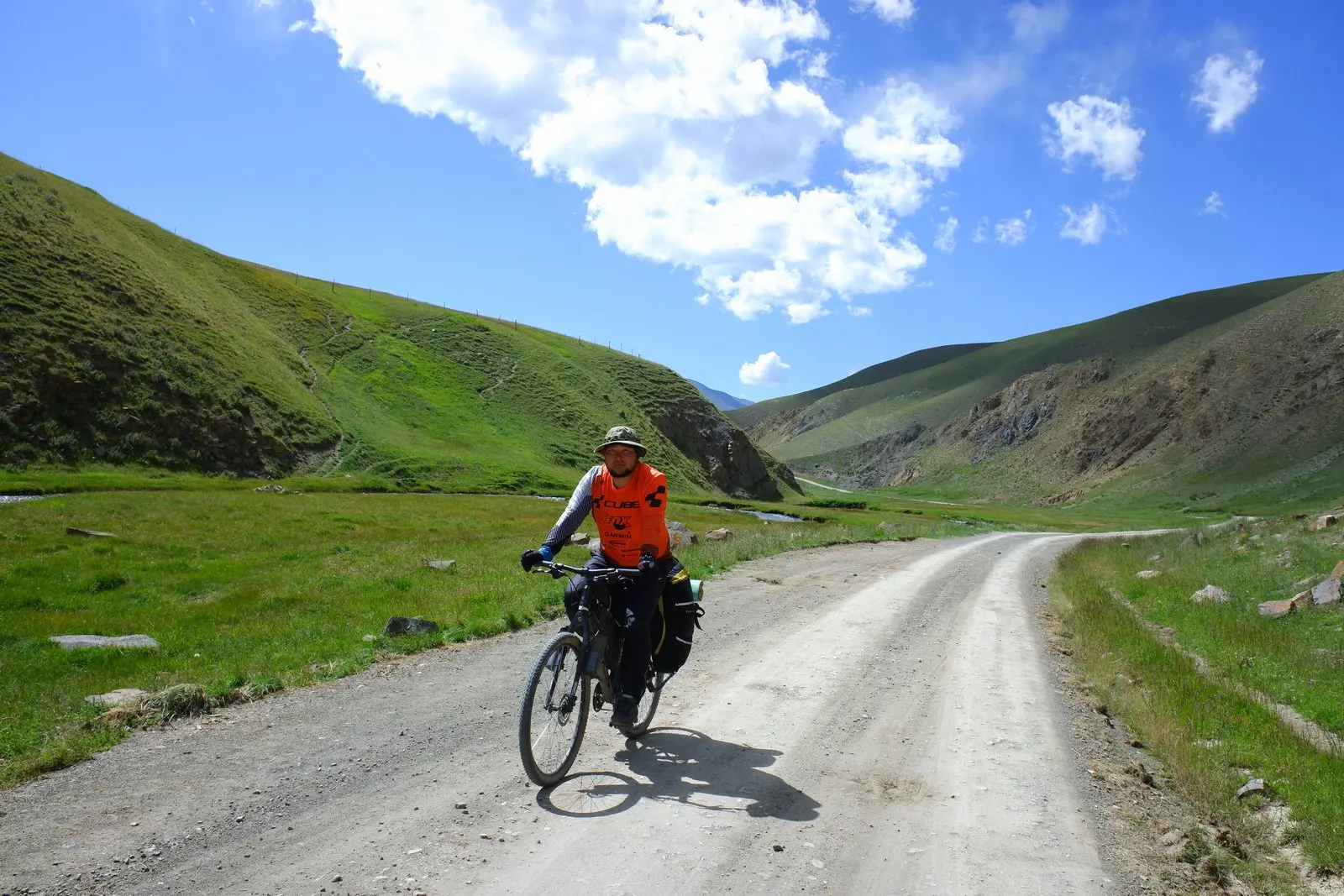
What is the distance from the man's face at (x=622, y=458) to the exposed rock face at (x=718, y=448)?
353 ft

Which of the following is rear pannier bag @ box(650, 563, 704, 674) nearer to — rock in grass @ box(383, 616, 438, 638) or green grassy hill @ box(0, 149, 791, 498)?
rock in grass @ box(383, 616, 438, 638)

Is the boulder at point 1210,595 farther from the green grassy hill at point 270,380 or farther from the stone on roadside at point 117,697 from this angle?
the green grassy hill at point 270,380

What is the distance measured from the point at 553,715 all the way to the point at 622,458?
2197 millimetres

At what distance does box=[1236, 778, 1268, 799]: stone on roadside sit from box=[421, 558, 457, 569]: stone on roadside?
19.0 meters

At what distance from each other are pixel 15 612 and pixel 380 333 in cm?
9318

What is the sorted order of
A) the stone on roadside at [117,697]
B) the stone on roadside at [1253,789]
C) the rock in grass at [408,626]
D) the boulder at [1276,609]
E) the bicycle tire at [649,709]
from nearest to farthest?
the stone on roadside at [1253,789] → the bicycle tire at [649,709] → the stone on roadside at [117,697] → the rock in grass at [408,626] → the boulder at [1276,609]

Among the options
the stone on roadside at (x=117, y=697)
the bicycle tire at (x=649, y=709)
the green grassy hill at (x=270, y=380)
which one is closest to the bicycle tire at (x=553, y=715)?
the bicycle tire at (x=649, y=709)

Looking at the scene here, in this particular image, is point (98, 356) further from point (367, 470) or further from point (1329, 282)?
point (1329, 282)

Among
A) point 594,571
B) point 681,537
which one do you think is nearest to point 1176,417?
point 681,537

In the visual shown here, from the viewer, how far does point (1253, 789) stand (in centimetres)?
673

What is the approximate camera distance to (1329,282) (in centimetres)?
11244

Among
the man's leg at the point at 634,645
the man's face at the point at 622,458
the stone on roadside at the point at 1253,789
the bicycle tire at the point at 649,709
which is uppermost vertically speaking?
the man's face at the point at 622,458

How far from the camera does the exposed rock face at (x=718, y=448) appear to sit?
117438 millimetres

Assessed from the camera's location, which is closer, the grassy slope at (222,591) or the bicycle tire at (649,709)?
the bicycle tire at (649,709)
